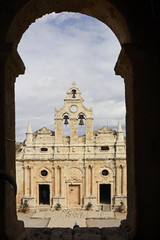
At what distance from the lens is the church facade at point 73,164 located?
20203 millimetres

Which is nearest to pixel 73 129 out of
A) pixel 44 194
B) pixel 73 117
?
pixel 73 117

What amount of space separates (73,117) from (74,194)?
6.77 meters

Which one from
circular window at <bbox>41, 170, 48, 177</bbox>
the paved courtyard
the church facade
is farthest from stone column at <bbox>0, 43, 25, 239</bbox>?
circular window at <bbox>41, 170, 48, 177</bbox>

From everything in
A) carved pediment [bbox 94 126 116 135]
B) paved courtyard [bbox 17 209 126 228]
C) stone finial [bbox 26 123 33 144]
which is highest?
carved pediment [bbox 94 126 116 135]

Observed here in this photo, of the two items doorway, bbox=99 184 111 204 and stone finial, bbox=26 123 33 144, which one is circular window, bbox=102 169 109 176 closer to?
doorway, bbox=99 184 111 204

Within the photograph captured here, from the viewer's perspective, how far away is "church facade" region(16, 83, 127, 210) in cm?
2020

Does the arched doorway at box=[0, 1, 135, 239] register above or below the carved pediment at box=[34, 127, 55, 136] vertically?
above

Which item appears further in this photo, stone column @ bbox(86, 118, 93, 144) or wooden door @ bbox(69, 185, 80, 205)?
stone column @ bbox(86, 118, 93, 144)

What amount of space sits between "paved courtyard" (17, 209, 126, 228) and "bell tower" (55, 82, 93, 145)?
236 inches

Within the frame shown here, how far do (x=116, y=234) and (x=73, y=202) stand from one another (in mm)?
18199

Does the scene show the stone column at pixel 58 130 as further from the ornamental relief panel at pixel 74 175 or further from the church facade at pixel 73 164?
the ornamental relief panel at pixel 74 175

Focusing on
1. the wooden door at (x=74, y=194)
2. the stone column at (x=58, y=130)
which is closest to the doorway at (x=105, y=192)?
the wooden door at (x=74, y=194)

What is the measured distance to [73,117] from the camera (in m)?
20.9

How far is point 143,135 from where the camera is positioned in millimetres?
2721
